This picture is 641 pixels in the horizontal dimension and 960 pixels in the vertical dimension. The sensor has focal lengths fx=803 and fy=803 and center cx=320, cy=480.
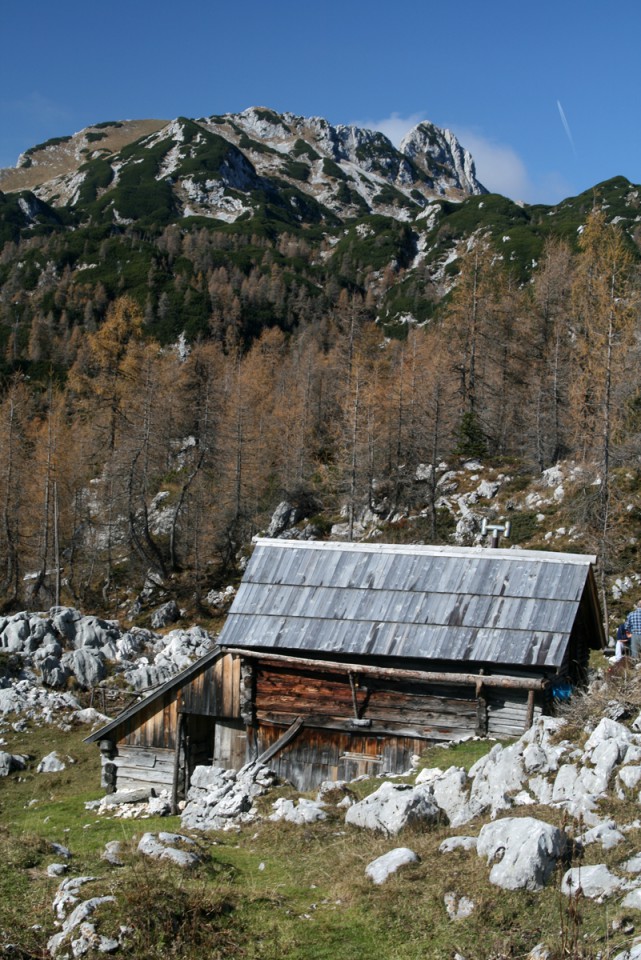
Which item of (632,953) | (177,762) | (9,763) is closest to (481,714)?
(177,762)

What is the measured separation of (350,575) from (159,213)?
139m

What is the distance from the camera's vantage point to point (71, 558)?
164ft

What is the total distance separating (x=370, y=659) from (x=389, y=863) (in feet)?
24.9

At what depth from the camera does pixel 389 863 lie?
9.27m

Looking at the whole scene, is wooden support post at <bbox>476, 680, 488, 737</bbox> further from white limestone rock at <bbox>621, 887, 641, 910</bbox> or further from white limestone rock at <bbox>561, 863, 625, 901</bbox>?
white limestone rock at <bbox>621, 887, 641, 910</bbox>

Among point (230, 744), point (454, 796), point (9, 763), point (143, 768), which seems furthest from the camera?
point (9, 763)

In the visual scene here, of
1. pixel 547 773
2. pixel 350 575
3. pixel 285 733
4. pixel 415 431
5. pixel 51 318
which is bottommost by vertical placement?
pixel 285 733

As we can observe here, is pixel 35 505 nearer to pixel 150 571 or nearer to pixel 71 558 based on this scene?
pixel 71 558

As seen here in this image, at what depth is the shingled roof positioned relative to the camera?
16062 mm

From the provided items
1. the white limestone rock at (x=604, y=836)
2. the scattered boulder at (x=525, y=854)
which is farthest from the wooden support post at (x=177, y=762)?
the white limestone rock at (x=604, y=836)

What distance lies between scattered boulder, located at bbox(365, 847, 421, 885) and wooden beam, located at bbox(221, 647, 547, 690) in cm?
664

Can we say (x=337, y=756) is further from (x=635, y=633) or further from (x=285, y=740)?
(x=635, y=633)

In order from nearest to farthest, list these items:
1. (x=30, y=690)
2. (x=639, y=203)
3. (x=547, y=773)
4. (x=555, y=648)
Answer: (x=547, y=773) < (x=555, y=648) < (x=30, y=690) < (x=639, y=203)

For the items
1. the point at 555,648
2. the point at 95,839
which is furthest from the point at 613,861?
the point at 95,839
